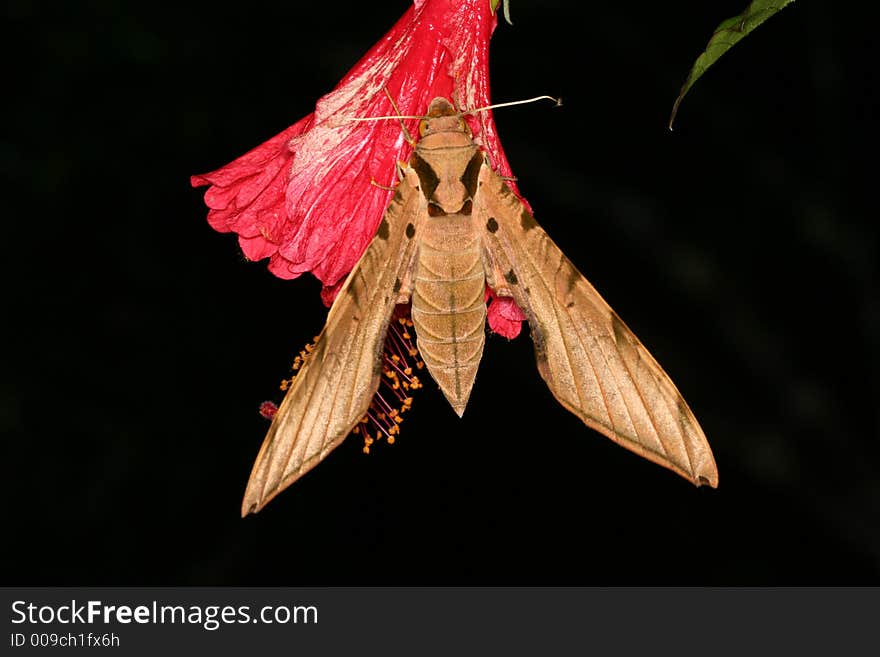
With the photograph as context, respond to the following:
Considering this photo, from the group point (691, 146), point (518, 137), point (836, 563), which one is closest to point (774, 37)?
point (691, 146)

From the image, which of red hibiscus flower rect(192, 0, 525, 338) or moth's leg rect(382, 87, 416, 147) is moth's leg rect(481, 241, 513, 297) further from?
moth's leg rect(382, 87, 416, 147)

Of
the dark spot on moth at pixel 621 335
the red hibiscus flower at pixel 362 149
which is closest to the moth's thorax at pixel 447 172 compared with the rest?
the red hibiscus flower at pixel 362 149

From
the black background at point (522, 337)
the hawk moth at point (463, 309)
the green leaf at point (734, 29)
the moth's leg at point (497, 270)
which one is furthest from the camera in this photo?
the black background at point (522, 337)

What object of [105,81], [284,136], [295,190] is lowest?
[295,190]

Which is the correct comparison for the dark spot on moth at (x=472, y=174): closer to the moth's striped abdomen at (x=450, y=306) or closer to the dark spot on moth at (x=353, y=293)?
the moth's striped abdomen at (x=450, y=306)

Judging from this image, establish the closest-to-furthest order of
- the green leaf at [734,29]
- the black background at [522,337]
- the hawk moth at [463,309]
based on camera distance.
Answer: the green leaf at [734,29] → the hawk moth at [463,309] → the black background at [522,337]

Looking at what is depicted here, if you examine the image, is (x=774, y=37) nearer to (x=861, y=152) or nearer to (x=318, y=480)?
A: (x=861, y=152)

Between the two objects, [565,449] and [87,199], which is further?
[565,449]

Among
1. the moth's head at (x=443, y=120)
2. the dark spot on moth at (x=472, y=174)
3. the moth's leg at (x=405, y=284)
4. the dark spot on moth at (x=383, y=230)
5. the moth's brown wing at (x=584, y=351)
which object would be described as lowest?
the moth's brown wing at (x=584, y=351)
